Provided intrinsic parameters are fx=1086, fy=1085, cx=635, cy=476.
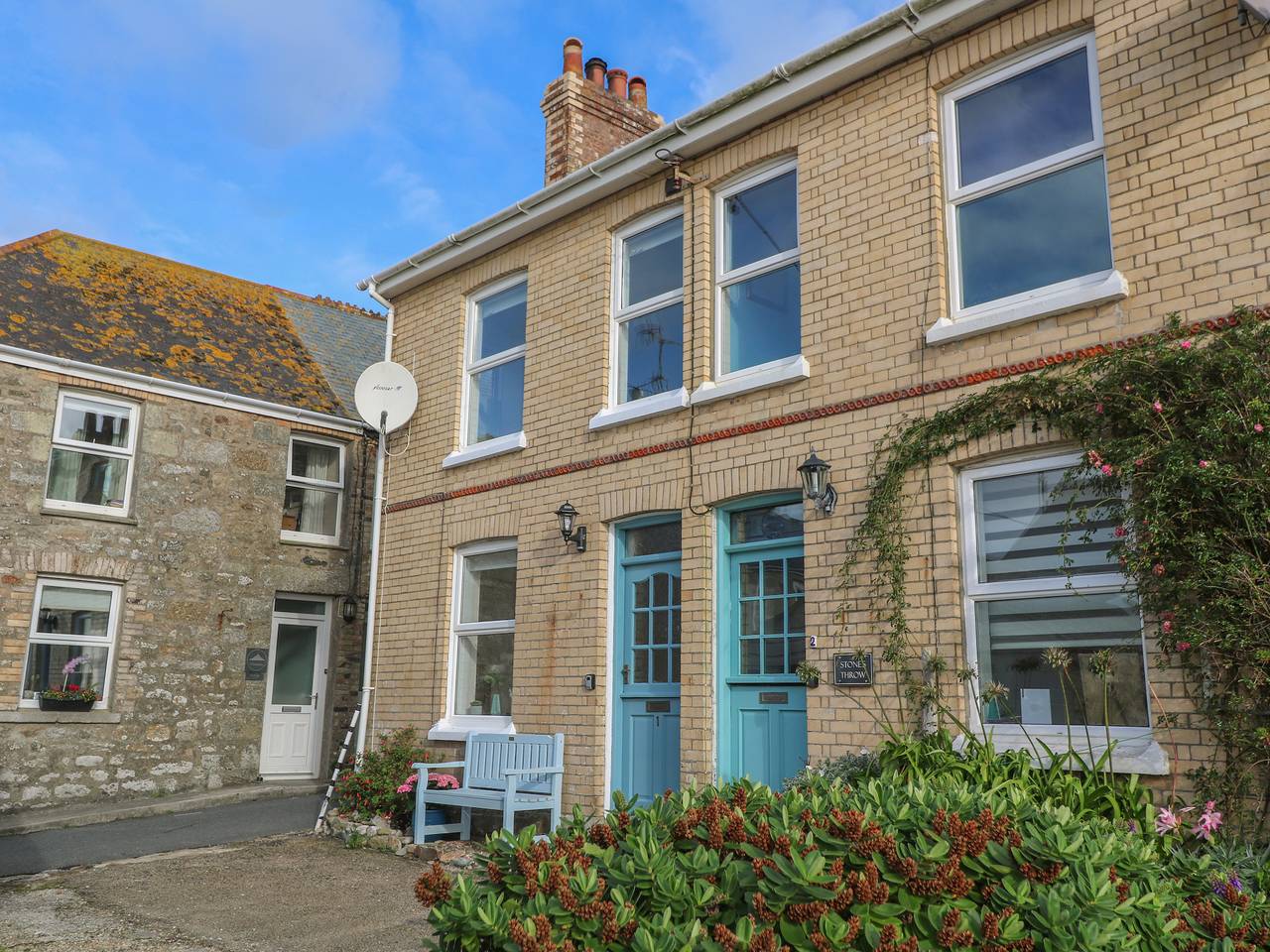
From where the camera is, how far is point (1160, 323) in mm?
6348

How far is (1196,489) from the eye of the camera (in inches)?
227

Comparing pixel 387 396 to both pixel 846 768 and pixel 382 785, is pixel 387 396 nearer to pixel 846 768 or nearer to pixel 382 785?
pixel 382 785

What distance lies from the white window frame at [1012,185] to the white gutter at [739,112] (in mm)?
396

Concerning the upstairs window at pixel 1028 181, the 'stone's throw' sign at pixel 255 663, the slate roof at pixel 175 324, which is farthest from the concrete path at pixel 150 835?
the upstairs window at pixel 1028 181

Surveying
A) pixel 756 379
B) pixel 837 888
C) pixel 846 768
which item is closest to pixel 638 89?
pixel 756 379

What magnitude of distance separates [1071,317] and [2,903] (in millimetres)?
8056

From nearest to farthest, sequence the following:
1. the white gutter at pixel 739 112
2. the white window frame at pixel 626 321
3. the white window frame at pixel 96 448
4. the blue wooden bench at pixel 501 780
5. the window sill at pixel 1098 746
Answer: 1. the window sill at pixel 1098 746
2. the white gutter at pixel 739 112
3. the blue wooden bench at pixel 501 780
4. the white window frame at pixel 626 321
5. the white window frame at pixel 96 448

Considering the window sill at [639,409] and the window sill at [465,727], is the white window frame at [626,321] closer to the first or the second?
the window sill at [639,409]

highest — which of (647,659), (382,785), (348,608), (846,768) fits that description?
(348,608)

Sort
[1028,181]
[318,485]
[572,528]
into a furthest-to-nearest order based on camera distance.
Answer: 1. [318,485]
2. [572,528]
3. [1028,181]

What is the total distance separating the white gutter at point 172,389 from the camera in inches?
490

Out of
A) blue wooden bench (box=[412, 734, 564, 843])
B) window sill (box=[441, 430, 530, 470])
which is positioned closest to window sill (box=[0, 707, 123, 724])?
blue wooden bench (box=[412, 734, 564, 843])

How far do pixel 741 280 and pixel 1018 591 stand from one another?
11.8 feet

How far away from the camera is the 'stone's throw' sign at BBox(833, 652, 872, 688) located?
728cm
